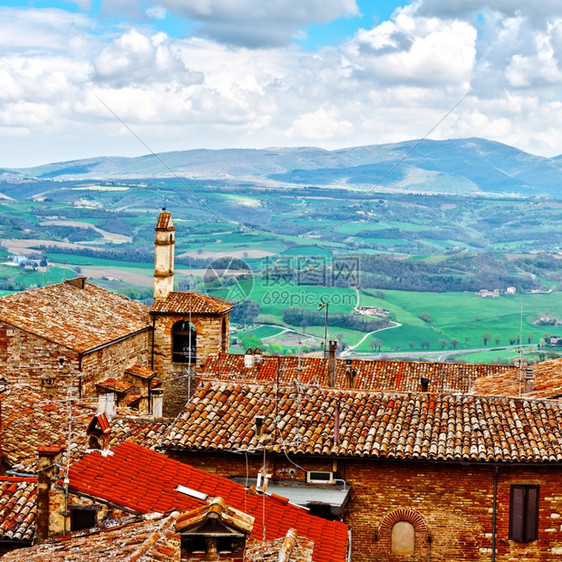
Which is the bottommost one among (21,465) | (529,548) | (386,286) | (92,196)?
(529,548)

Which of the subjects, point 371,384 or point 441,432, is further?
point 371,384

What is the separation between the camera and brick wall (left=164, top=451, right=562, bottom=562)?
1605cm

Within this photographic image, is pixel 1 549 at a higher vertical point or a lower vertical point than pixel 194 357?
lower

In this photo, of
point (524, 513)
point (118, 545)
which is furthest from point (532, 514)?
point (118, 545)

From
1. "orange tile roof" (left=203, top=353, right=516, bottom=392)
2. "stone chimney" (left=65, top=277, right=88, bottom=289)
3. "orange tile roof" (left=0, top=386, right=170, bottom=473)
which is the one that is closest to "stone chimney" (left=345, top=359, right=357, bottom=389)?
"orange tile roof" (left=203, top=353, right=516, bottom=392)

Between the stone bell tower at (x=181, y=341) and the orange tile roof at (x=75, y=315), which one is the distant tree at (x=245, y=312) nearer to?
the stone bell tower at (x=181, y=341)

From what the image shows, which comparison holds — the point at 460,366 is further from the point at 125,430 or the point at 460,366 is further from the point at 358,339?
the point at 358,339

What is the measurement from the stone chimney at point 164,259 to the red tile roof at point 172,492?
65.7 feet

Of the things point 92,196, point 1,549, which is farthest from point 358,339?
point 92,196

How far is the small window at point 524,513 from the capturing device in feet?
52.8

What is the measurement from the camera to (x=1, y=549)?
1270 centimetres

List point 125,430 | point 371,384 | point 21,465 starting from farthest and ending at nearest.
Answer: point 371,384, point 125,430, point 21,465

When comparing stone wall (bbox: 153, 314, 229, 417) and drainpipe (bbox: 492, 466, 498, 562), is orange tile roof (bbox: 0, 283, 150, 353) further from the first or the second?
drainpipe (bbox: 492, 466, 498, 562)

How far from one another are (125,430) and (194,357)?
13.9 m
